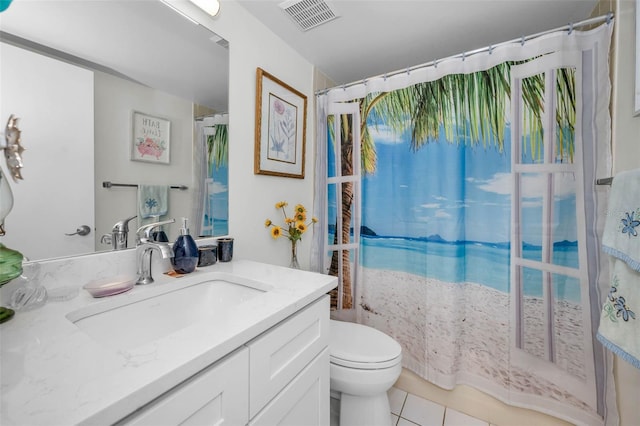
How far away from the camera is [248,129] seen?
1404 mm

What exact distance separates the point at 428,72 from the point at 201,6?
119 cm

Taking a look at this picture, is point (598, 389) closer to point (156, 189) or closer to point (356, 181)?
point (356, 181)

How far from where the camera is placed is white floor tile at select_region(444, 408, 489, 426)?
1401 millimetres

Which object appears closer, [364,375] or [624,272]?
[624,272]

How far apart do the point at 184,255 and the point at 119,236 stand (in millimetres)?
222

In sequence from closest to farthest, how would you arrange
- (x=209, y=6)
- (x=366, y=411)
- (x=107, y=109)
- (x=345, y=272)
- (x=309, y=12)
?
(x=107, y=109) < (x=209, y=6) < (x=366, y=411) < (x=309, y=12) < (x=345, y=272)

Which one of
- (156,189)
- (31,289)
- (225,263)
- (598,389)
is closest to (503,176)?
(598,389)

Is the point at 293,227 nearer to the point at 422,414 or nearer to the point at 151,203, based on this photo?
the point at 151,203

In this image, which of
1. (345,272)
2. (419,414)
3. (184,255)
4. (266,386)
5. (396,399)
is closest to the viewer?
(266,386)

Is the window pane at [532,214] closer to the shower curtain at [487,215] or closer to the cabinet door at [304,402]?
the shower curtain at [487,215]

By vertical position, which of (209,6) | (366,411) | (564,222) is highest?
(209,6)

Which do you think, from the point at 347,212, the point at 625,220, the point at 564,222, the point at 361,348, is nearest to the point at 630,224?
the point at 625,220

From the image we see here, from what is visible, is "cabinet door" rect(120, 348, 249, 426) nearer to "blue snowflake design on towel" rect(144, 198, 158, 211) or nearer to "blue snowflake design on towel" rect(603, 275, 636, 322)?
"blue snowflake design on towel" rect(144, 198, 158, 211)

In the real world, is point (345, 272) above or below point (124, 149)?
below
